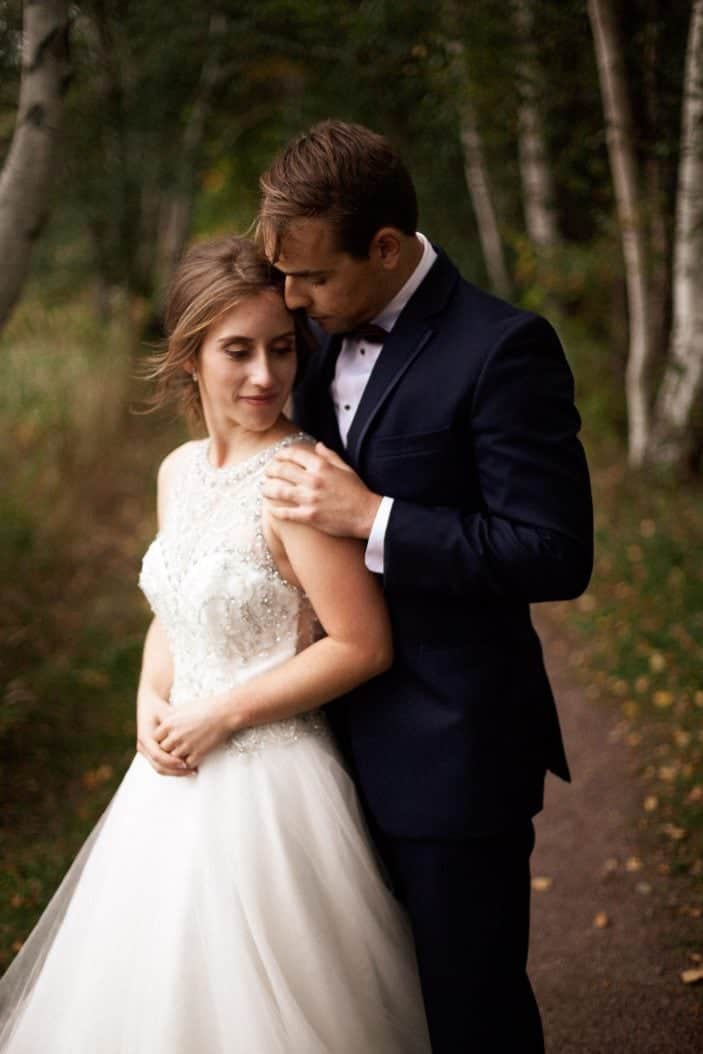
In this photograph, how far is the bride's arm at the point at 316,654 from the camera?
7.07 ft

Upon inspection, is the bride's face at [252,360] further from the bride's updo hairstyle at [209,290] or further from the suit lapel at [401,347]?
the suit lapel at [401,347]

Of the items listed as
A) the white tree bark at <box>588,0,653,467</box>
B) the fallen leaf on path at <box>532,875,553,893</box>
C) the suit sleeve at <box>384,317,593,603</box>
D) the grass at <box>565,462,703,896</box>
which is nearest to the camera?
the suit sleeve at <box>384,317,593,603</box>

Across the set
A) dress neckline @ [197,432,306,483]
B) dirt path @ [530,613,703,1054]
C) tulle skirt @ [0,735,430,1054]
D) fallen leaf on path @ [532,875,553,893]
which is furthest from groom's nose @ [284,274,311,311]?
fallen leaf on path @ [532,875,553,893]

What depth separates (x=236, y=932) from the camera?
211 centimetres

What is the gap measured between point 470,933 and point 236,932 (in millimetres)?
543

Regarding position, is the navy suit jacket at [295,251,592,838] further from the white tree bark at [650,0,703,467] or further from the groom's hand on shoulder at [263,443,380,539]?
the white tree bark at [650,0,703,467]

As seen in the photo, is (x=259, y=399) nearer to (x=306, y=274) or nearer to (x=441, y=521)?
(x=306, y=274)

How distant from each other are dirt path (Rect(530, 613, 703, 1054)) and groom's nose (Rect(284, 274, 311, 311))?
2.36 metres

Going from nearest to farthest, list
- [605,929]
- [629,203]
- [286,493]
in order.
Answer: [286,493] → [605,929] → [629,203]

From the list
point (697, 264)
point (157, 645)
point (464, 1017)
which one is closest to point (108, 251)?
point (697, 264)

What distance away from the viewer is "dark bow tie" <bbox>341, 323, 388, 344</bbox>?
2238mm

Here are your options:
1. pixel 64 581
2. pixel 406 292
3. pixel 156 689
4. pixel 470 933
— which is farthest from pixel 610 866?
pixel 64 581

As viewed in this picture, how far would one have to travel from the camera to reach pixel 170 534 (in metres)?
2.42

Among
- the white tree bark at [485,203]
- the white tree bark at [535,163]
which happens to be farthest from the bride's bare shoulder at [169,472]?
the white tree bark at [485,203]
